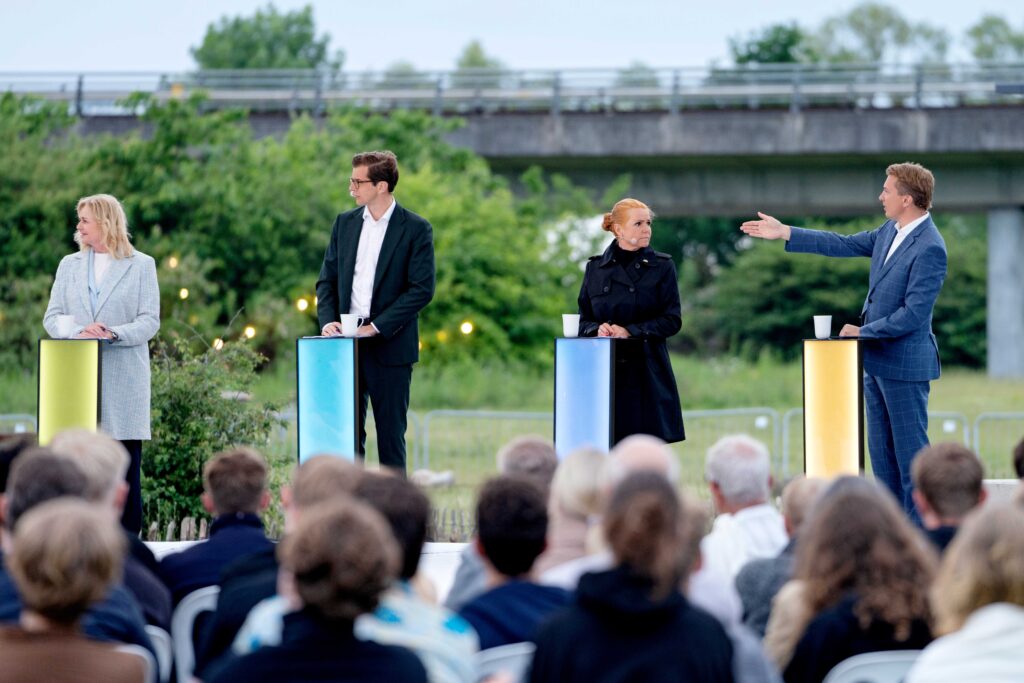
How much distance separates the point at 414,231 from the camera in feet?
25.9

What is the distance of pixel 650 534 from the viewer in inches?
133

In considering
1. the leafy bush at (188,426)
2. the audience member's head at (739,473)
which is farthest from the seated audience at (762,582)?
the leafy bush at (188,426)

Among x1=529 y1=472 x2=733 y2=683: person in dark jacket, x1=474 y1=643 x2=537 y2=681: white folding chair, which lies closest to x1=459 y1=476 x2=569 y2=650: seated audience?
x1=474 y1=643 x2=537 y2=681: white folding chair

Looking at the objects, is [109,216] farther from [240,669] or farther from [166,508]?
[240,669]

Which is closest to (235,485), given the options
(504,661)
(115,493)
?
(115,493)

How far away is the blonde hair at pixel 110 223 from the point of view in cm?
757

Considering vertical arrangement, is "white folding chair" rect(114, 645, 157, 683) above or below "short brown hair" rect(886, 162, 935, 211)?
below

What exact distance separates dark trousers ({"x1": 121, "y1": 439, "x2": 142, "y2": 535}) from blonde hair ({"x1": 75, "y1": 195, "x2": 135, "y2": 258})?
3.25ft

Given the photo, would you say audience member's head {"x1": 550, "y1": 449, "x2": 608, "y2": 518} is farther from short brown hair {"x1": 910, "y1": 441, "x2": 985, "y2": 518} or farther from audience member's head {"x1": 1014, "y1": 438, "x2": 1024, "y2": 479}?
audience member's head {"x1": 1014, "y1": 438, "x2": 1024, "y2": 479}

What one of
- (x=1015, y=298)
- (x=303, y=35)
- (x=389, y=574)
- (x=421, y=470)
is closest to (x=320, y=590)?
(x=389, y=574)

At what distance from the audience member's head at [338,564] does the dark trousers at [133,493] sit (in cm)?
454

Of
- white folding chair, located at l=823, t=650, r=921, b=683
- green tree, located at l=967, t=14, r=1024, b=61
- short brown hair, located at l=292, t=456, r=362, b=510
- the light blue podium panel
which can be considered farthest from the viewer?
green tree, located at l=967, t=14, r=1024, b=61

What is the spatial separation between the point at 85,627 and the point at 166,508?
603 centimetres

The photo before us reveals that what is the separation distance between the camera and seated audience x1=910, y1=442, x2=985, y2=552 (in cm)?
448
